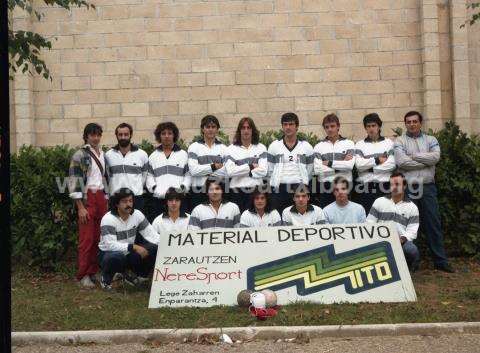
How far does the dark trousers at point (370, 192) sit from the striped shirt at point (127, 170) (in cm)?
294

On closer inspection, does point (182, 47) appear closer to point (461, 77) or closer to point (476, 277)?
point (461, 77)

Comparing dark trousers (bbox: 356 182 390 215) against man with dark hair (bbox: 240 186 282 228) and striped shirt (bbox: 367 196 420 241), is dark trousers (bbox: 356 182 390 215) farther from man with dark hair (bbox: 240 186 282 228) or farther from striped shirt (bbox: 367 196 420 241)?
man with dark hair (bbox: 240 186 282 228)

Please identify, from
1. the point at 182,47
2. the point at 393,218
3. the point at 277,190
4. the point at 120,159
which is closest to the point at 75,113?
the point at 182,47

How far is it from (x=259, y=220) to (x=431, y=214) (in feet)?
7.85

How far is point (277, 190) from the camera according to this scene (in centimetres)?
845

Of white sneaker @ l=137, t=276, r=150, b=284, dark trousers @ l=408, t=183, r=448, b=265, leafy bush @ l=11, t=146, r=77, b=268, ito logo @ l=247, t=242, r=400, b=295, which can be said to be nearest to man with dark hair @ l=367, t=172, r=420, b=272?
dark trousers @ l=408, t=183, r=448, b=265

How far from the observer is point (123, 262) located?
7914 mm

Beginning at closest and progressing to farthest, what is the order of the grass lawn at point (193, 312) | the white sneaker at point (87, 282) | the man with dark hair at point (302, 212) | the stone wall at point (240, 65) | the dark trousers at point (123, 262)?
the grass lawn at point (193, 312) < the dark trousers at point (123, 262) < the man with dark hair at point (302, 212) < the white sneaker at point (87, 282) < the stone wall at point (240, 65)

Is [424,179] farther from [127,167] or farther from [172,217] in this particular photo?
[127,167]

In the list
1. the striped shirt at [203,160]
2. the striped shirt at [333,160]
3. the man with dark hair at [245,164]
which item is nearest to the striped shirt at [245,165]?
the man with dark hair at [245,164]

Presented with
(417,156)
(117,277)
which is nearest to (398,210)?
(417,156)

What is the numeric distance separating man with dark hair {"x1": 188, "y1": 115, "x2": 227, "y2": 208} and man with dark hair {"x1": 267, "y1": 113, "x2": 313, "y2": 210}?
0.67 m

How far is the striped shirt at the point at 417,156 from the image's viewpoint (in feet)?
27.6

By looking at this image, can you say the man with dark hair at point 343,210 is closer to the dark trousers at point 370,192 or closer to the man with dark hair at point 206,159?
the dark trousers at point 370,192
